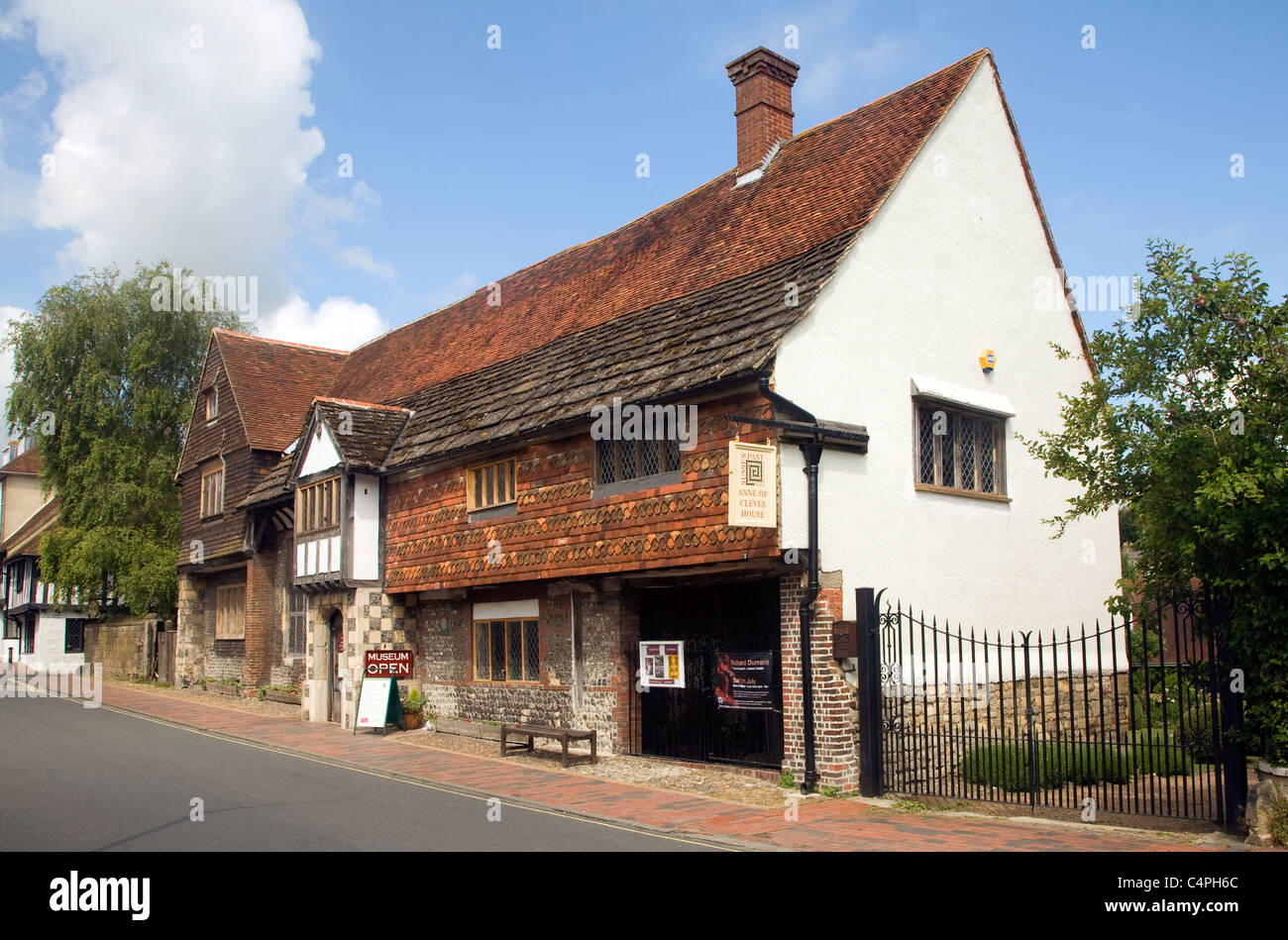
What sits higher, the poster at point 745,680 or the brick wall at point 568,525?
the brick wall at point 568,525

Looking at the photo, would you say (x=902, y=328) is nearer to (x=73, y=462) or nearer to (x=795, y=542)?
(x=795, y=542)

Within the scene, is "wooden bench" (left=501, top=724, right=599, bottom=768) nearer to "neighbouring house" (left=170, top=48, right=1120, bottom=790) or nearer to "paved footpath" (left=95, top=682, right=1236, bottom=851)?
"paved footpath" (left=95, top=682, right=1236, bottom=851)

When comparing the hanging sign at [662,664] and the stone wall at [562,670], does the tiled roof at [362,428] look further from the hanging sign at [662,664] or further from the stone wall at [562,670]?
the hanging sign at [662,664]

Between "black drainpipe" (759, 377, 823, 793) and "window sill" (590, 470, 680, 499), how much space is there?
2.01m

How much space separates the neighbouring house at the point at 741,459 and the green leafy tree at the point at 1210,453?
313cm

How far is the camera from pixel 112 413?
37.8m

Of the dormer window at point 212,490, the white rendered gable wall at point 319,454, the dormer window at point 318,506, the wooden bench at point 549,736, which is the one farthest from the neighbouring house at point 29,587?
the wooden bench at point 549,736

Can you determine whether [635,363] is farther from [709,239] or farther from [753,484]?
[709,239]

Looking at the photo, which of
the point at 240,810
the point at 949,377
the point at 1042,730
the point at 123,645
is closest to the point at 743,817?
the point at 1042,730

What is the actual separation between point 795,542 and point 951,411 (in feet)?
13.7

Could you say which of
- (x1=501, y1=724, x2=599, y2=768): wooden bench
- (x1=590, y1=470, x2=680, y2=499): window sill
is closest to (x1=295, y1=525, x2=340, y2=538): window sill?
(x1=501, y1=724, x2=599, y2=768): wooden bench

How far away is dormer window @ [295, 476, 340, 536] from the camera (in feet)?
68.2

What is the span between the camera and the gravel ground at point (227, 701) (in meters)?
23.5

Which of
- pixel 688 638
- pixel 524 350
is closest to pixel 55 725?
pixel 524 350
